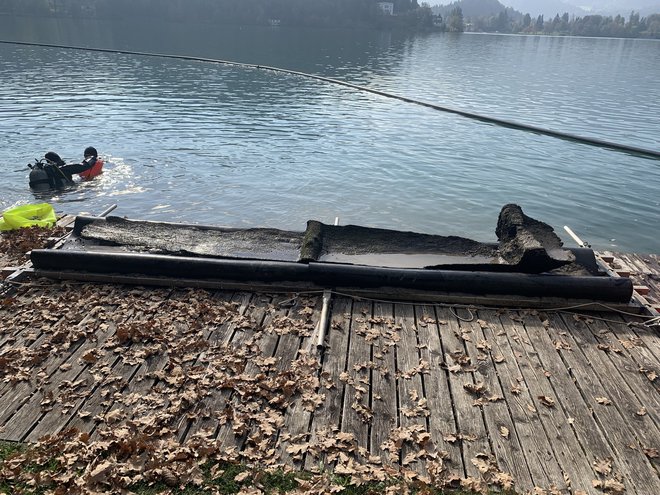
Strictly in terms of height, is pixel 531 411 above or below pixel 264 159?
above

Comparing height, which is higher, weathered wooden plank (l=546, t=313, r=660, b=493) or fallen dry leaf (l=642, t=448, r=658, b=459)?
fallen dry leaf (l=642, t=448, r=658, b=459)

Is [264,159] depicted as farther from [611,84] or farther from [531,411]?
[611,84]

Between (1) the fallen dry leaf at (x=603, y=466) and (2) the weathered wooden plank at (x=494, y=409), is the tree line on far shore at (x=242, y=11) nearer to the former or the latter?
(2) the weathered wooden plank at (x=494, y=409)

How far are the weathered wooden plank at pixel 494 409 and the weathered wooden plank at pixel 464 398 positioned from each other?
85mm

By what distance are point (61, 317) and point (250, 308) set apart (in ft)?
9.84

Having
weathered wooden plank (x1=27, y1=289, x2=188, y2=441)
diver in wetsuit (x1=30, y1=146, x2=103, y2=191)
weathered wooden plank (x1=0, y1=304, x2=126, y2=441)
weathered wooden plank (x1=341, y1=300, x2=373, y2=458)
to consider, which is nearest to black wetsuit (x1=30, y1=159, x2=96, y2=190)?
diver in wetsuit (x1=30, y1=146, x2=103, y2=191)

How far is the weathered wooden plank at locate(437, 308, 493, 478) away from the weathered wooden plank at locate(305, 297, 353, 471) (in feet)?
4.84

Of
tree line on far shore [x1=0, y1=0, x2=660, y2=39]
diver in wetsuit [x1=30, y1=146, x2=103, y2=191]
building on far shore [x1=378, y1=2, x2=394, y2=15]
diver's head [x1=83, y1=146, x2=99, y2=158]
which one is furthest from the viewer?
building on far shore [x1=378, y1=2, x2=394, y2=15]

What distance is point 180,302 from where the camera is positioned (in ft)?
28.3

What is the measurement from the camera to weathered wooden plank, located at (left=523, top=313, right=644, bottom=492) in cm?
580

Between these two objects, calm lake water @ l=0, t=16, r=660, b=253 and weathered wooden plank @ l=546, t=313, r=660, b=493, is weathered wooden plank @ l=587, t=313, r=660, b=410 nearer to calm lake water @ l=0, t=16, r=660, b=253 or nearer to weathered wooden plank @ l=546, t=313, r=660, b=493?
weathered wooden plank @ l=546, t=313, r=660, b=493

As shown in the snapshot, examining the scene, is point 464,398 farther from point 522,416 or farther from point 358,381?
point 358,381

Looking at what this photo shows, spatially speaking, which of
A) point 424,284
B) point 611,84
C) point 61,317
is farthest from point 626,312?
point 611,84

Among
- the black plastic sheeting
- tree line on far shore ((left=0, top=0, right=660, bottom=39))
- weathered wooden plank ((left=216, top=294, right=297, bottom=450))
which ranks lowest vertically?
weathered wooden plank ((left=216, top=294, right=297, bottom=450))
